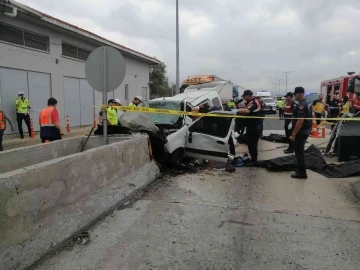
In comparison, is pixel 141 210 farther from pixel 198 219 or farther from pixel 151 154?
pixel 151 154

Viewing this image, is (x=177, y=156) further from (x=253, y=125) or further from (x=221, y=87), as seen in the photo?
(x=221, y=87)

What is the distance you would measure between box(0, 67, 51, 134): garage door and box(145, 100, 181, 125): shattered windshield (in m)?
6.22

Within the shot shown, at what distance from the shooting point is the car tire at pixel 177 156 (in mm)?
7064

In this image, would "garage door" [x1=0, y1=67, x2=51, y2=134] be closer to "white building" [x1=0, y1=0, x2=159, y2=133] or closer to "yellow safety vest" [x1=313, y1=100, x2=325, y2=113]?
"white building" [x1=0, y1=0, x2=159, y2=133]

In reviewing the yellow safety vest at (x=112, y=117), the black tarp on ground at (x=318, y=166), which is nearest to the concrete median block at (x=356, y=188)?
the black tarp on ground at (x=318, y=166)

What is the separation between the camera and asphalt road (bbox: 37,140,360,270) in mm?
3285

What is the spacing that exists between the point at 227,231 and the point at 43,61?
1277 cm

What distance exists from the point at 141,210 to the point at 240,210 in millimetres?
1447

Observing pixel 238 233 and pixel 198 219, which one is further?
pixel 198 219

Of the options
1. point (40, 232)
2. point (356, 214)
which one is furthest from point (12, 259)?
point (356, 214)

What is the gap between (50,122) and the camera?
20.9ft

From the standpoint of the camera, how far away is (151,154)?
6551 mm

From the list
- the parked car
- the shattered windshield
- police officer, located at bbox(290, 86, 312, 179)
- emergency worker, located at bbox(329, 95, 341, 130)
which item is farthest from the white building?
the parked car

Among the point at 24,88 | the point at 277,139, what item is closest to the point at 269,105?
the point at 277,139
